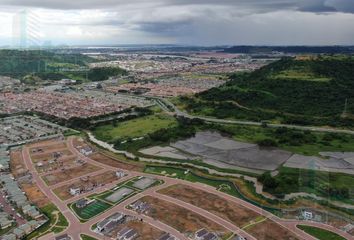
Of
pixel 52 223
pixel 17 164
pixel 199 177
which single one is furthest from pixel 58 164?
pixel 199 177

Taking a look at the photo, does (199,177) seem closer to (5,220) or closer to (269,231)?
(269,231)

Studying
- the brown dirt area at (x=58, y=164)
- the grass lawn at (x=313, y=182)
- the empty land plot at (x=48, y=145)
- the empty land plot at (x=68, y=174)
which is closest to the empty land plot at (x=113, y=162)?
the empty land plot at (x=68, y=174)

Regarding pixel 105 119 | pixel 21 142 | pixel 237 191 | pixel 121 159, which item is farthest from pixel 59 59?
pixel 237 191

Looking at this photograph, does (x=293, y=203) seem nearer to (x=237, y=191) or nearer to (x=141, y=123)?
(x=237, y=191)

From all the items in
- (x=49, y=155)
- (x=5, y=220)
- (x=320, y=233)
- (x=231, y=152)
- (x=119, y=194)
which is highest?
(x=231, y=152)

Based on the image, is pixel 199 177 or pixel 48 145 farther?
pixel 48 145

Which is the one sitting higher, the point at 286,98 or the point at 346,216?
the point at 286,98

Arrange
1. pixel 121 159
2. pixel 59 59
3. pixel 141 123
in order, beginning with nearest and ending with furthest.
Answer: pixel 121 159 → pixel 141 123 → pixel 59 59
